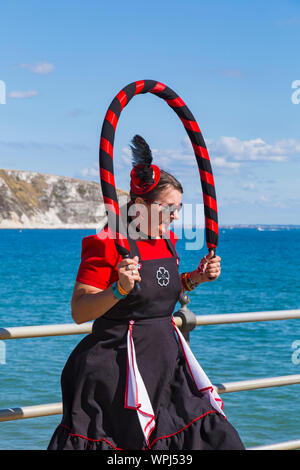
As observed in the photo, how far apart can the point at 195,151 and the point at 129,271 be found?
0.85m

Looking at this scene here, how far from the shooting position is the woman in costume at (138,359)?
2.31m

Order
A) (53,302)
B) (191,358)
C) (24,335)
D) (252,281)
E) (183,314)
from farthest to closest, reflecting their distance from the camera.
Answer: (252,281), (53,302), (183,314), (24,335), (191,358)

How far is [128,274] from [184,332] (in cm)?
111

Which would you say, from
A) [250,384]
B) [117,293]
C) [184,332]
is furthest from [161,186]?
[250,384]

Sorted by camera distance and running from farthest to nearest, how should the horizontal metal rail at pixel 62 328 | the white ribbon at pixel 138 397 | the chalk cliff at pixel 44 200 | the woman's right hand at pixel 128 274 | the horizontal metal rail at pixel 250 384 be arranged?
the chalk cliff at pixel 44 200 < the horizontal metal rail at pixel 250 384 < the horizontal metal rail at pixel 62 328 < the white ribbon at pixel 138 397 < the woman's right hand at pixel 128 274

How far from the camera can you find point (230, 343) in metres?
16.6

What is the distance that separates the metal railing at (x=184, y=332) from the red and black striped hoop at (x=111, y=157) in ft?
1.76

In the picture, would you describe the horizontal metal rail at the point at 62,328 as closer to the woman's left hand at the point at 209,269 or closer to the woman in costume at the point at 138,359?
the woman in costume at the point at 138,359

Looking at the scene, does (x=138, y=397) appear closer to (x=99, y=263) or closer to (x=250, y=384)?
(x=99, y=263)

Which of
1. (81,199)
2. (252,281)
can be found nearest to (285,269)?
(252,281)

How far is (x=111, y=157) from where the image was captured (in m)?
2.33

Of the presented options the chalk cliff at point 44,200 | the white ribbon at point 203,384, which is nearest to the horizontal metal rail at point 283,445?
the white ribbon at point 203,384

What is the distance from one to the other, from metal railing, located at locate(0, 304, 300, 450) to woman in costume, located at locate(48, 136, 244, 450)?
40cm
